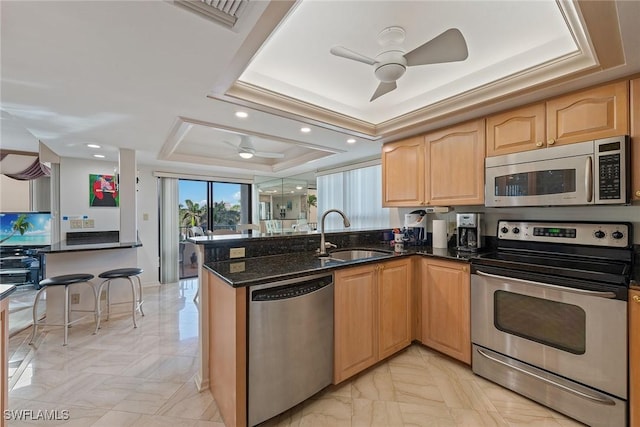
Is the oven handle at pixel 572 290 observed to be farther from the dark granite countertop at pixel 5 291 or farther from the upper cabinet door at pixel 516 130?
the dark granite countertop at pixel 5 291

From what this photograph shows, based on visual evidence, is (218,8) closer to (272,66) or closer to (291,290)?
(272,66)

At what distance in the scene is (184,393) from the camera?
6.29ft

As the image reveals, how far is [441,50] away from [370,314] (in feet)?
5.99

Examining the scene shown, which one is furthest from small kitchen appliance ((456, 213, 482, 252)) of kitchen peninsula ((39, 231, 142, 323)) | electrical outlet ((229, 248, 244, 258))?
kitchen peninsula ((39, 231, 142, 323))

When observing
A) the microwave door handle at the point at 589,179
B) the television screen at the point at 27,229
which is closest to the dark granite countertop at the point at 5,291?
the microwave door handle at the point at 589,179

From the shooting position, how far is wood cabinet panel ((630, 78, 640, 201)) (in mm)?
1635

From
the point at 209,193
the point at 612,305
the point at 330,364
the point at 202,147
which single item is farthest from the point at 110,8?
the point at 209,193

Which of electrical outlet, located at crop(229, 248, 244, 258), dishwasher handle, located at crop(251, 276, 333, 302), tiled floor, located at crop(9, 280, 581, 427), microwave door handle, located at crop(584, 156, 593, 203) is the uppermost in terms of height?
microwave door handle, located at crop(584, 156, 593, 203)

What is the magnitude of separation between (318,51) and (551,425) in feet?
9.08

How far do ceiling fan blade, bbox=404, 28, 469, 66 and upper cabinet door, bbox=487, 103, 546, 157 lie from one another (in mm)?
831

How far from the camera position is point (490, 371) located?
2.00m

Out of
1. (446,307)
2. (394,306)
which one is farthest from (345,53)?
(446,307)

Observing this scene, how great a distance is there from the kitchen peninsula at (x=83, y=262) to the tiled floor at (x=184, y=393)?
0.67m

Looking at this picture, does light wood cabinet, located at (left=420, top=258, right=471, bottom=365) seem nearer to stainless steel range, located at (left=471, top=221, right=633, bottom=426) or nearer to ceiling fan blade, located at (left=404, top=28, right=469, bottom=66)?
stainless steel range, located at (left=471, top=221, right=633, bottom=426)
